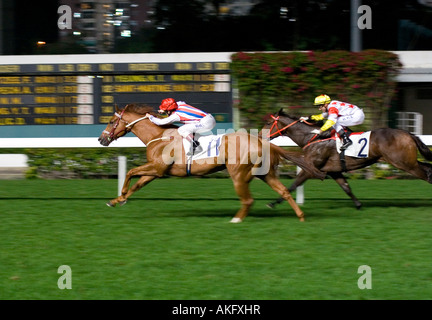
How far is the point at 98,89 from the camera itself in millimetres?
13867

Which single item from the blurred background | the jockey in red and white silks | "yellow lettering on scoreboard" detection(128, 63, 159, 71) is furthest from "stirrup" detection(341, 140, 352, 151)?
"yellow lettering on scoreboard" detection(128, 63, 159, 71)

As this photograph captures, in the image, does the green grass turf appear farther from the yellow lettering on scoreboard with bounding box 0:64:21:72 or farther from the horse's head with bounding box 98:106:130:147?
the yellow lettering on scoreboard with bounding box 0:64:21:72

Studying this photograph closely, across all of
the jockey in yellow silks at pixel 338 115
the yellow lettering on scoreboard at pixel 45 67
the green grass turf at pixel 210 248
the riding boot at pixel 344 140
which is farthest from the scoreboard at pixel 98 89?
the riding boot at pixel 344 140

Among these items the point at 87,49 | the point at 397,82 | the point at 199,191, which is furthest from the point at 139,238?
the point at 87,49

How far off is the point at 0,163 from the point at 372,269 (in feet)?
32.1

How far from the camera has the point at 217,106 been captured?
13695 millimetres

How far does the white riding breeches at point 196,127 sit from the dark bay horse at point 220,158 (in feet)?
0.27

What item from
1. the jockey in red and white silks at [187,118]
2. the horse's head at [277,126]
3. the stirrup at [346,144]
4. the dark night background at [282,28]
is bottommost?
the stirrup at [346,144]

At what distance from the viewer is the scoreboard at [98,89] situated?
13727 millimetres

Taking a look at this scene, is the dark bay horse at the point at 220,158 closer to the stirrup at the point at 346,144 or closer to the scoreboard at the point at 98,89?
the stirrup at the point at 346,144

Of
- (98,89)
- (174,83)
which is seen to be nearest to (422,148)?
(174,83)

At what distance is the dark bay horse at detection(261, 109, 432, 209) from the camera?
8945mm

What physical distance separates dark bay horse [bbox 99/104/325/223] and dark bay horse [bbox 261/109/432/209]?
1053 millimetres
